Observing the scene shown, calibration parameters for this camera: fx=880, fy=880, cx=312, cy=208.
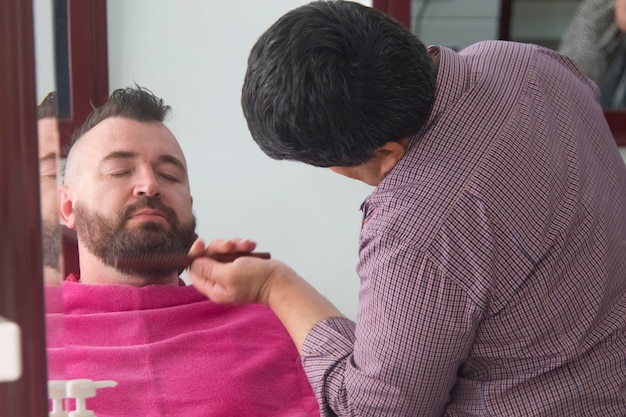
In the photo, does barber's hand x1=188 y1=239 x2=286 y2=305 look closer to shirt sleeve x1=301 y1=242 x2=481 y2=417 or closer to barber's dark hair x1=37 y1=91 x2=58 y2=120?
shirt sleeve x1=301 y1=242 x2=481 y2=417

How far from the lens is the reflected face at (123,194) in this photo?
162 centimetres

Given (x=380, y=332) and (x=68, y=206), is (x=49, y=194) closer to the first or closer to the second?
(x=380, y=332)

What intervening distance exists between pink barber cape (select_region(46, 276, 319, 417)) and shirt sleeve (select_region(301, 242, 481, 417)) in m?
0.38

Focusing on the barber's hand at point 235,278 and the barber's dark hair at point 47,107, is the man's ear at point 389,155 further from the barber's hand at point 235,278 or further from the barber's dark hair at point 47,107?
the barber's dark hair at point 47,107

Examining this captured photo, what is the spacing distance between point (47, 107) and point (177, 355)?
101 cm

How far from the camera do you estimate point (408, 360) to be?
112 cm

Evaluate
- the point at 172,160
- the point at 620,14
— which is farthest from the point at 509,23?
the point at 172,160

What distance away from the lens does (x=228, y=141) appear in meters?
1.81

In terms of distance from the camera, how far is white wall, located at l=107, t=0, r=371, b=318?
1.72m

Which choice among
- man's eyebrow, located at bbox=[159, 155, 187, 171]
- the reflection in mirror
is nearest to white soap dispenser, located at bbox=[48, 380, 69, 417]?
the reflection in mirror

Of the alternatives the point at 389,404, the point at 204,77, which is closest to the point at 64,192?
the point at 204,77

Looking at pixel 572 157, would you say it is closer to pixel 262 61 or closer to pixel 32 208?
pixel 262 61

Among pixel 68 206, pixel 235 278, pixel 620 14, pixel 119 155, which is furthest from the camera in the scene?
pixel 620 14

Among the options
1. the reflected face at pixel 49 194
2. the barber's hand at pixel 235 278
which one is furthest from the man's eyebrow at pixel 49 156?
the barber's hand at pixel 235 278
